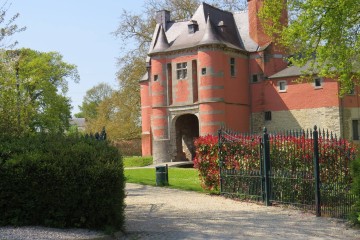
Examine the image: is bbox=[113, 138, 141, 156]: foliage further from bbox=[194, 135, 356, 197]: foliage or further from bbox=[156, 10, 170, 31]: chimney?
bbox=[194, 135, 356, 197]: foliage

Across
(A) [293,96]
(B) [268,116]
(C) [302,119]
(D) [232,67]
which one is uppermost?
(D) [232,67]

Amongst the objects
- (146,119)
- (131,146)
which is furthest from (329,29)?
(131,146)

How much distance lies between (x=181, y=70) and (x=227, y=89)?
4.14 metres

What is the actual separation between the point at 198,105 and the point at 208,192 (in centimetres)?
2180

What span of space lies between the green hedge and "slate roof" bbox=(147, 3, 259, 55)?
28258mm

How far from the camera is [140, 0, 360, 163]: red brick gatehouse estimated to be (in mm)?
35844

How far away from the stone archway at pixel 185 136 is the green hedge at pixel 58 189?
1197 inches

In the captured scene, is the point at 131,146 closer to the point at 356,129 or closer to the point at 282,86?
the point at 282,86

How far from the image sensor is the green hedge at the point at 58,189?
26.7 feet

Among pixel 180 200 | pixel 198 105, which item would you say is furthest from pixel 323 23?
pixel 198 105

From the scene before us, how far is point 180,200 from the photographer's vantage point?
44.7 ft

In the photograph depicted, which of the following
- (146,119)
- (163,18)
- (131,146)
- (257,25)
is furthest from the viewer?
(131,146)

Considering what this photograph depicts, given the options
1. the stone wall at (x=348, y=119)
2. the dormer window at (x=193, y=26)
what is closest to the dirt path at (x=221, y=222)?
the stone wall at (x=348, y=119)

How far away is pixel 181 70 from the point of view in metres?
37.8
